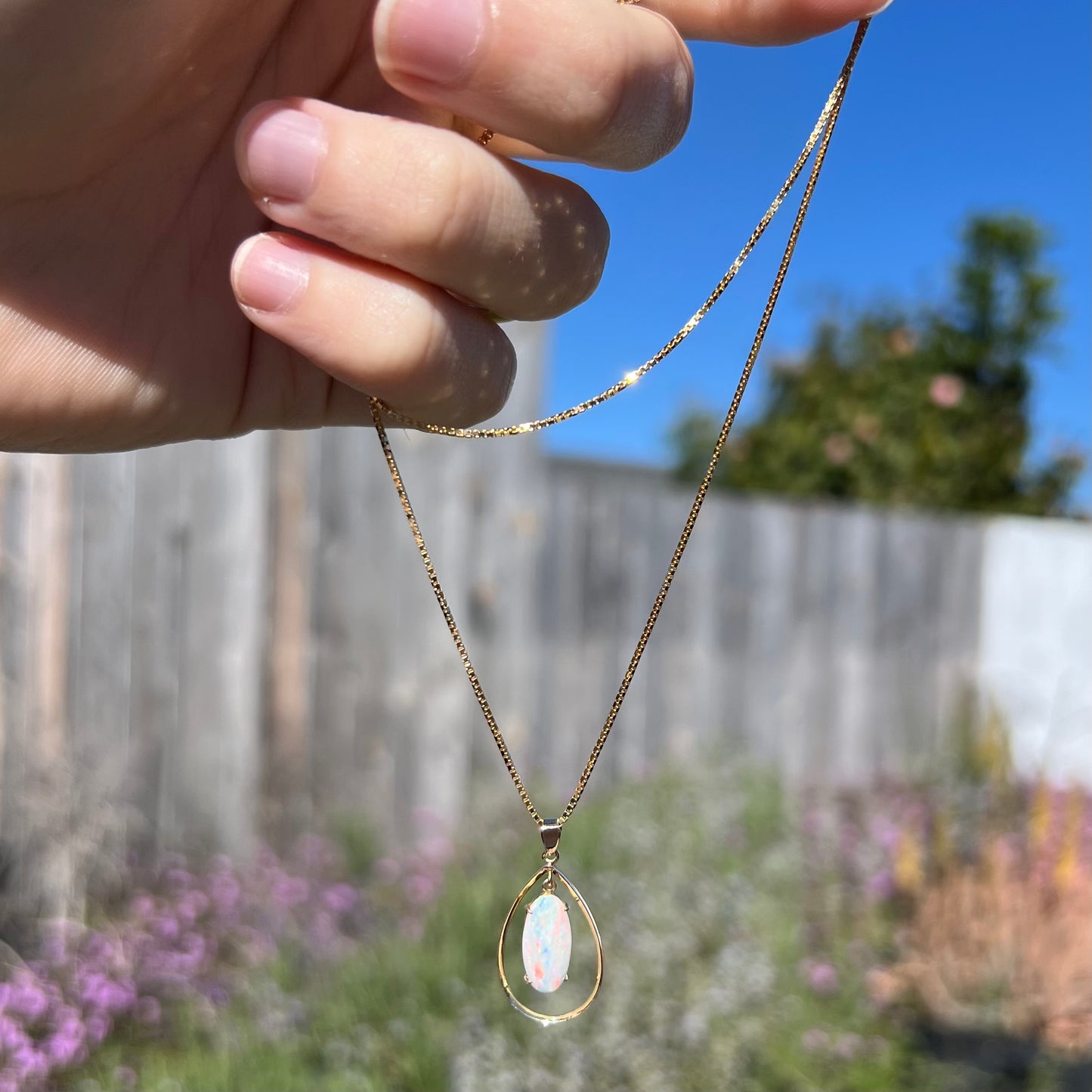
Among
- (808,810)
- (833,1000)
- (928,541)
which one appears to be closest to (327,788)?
(833,1000)

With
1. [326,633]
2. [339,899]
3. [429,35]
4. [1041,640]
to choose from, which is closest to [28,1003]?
[339,899]

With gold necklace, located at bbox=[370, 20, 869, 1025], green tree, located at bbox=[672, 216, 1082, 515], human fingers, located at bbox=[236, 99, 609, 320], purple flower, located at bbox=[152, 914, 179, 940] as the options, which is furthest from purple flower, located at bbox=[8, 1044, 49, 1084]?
green tree, located at bbox=[672, 216, 1082, 515]

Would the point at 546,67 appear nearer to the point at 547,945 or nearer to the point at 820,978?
the point at 547,945

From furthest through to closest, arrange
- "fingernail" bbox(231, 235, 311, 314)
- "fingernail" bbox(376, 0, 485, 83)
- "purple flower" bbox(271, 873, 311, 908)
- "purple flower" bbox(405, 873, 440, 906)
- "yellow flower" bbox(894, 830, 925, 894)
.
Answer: "yellow flower" bbox(894, 830, 925, 894), "purple flower" bbox(405, 873, 440, 906), "purple flower" bbox(271, 873, 311, 908), "fingernail" bbox(231, 235, 311, 314), "fingernail" bbox(376, 0, 485, 83)

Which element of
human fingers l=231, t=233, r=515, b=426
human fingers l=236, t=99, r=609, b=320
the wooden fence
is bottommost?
the wooden fence

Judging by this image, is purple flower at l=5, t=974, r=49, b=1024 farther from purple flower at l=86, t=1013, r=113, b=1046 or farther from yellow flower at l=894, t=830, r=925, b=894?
yellow flower at l=894, t=830, r=925, b=894

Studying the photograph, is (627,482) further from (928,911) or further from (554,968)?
(554,968)
